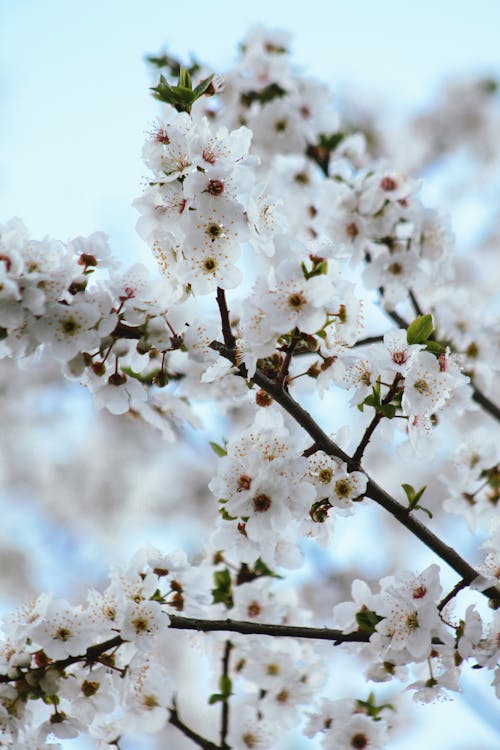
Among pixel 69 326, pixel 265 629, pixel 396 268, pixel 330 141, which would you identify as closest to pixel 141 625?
pixel 265 629

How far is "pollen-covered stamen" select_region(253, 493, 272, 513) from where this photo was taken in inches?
67.9

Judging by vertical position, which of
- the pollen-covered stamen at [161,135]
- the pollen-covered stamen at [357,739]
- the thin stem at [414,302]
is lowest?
the pollen-covered stamen at [357,739]

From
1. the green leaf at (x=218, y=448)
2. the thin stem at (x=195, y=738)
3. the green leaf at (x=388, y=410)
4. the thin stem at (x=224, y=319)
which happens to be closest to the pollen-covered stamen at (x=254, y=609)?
the thin stem at (x=195, y=738)

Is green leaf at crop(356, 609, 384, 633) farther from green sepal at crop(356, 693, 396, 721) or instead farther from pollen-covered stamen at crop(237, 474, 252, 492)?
green sepal at crop(356, 693, 396, 721)

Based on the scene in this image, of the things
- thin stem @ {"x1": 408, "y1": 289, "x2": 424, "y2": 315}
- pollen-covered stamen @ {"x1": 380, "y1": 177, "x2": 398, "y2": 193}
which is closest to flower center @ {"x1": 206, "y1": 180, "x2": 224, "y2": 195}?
pollen-covered stamen @ {"x1": 380, "y1": 177, "x2": 398, "y2": 193}

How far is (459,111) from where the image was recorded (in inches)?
439

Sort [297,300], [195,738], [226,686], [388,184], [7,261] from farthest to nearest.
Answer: [388,184] < [226,686] < [195,738] < [297,300] < [7,261]

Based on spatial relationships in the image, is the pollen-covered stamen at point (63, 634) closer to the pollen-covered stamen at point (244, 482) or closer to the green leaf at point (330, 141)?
the pollen-covered stamen at point (244, 482)

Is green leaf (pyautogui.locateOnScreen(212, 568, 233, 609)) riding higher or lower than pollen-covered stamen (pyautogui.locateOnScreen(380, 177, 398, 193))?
lower

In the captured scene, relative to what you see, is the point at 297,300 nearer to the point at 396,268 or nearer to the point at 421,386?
the point at 421,386

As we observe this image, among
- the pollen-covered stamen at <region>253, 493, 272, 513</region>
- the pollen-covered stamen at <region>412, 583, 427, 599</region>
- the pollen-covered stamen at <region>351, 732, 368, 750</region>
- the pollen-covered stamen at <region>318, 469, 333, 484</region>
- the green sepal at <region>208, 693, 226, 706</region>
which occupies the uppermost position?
the green sepal at <region>208, 693, 226, 706</region>

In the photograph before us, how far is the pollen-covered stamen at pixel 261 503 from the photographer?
1.73 metres

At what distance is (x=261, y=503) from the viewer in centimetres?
174

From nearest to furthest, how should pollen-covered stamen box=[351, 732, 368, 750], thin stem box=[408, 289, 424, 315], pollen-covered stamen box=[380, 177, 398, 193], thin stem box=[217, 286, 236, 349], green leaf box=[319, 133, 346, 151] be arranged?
thin stem box=[217, 286, 236, 349], pollen-covered stamen box=[351, 732, 368, 750], pollen-covered stamen box=[380, 177, 398, 193], thin stem box=[408, 289, 424, 315], green leaf box=[319, 133, 346, 151]
